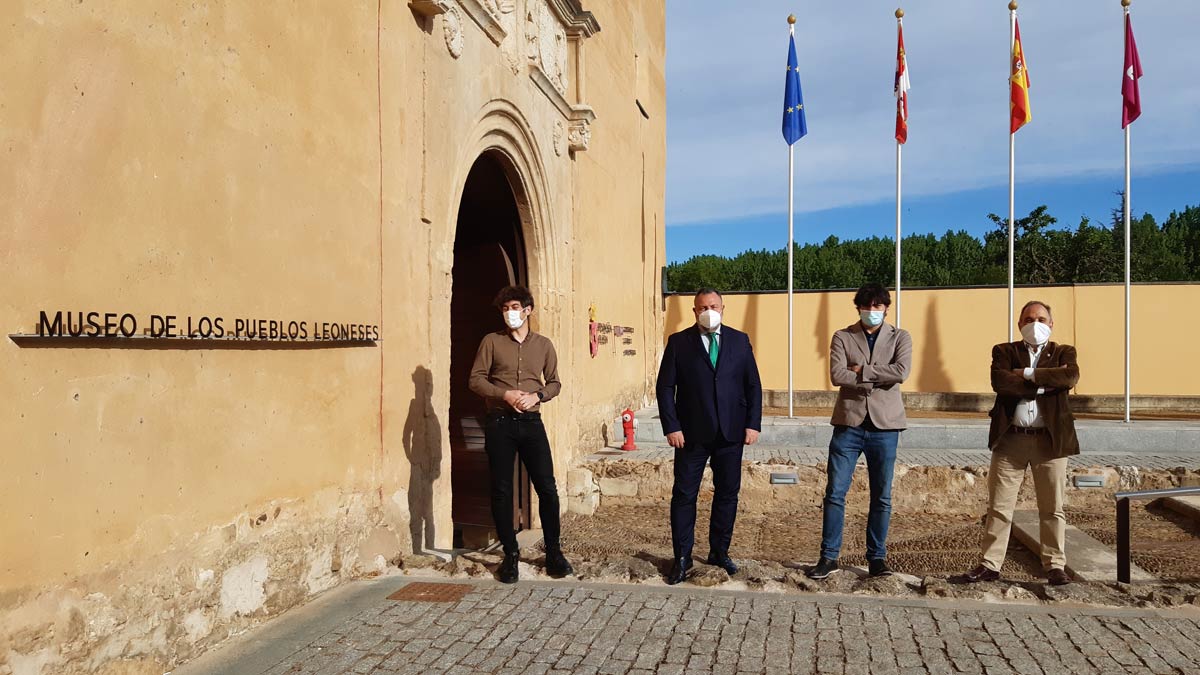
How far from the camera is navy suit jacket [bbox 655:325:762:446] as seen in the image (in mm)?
5199

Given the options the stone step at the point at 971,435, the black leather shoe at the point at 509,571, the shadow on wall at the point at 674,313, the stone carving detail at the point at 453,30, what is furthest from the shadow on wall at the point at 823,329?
the black leather shoe at the point at 509,571

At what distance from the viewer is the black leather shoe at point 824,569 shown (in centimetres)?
515

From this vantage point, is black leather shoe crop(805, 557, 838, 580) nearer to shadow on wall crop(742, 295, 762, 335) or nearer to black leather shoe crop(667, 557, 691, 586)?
black leather shoe crop(667, 557, 691, 586)

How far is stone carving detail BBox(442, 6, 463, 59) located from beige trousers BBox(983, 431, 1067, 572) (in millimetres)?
4656

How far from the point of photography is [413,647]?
155 inches

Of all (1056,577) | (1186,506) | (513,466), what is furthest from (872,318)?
(1186,506)

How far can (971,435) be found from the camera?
40.9 ft

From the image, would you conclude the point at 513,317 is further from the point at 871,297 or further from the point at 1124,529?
the point at 1124,529

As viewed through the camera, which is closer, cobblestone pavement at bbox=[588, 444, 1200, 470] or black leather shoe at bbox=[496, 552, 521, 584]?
black leather shoe at bbox=[496, 552, 521, 584]

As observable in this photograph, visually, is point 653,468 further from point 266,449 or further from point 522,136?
point 266,449

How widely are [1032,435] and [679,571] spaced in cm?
222

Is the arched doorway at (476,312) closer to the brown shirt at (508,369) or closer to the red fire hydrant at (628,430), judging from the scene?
the red fire hydrant at (628,430)

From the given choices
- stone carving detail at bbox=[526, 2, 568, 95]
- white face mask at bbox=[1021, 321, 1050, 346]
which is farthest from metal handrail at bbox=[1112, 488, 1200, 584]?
stone carving detail at bbox=[526, 2, 568, 95]

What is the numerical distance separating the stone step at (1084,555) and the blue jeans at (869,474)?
1.66m
